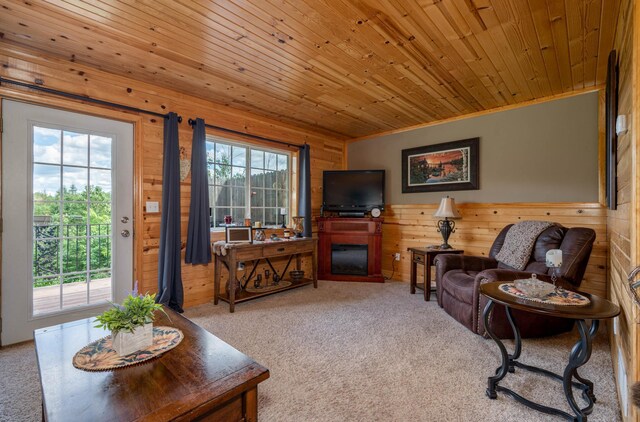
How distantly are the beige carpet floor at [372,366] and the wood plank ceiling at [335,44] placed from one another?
7.85 ft

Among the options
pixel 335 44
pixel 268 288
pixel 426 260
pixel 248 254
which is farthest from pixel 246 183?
pixel 426 260

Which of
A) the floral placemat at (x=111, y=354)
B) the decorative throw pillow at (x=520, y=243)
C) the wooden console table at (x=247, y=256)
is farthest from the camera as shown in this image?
the wooden console table at (x=247, y=256)

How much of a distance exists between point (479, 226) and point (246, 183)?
3158mm

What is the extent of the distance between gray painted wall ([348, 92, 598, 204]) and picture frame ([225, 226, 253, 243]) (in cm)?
257

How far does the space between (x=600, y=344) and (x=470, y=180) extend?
2212 mm

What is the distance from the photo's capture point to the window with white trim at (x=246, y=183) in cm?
384

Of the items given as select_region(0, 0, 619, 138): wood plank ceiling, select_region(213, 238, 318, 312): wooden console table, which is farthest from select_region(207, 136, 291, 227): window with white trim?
select_region(0, 0, 619, 138): wood plank ceiling

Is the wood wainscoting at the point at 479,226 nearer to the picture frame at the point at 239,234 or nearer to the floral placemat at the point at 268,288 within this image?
the floral placemat at the point at 268,288

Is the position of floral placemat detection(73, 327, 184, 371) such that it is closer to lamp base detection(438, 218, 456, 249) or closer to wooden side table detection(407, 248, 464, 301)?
wooden side table detection(407, 248, 464, 301)

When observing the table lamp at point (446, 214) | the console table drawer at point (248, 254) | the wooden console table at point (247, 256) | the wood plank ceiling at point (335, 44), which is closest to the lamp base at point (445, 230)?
the table lamp at point (446, 214)

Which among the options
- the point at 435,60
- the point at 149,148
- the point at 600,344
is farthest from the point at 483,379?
the point at 149,148

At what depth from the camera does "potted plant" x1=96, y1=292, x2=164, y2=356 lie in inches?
49.8

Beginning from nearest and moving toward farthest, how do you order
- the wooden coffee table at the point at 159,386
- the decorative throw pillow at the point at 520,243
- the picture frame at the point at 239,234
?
1. the wooden coffee table at the point at 159,386
2. the decorative throw pillow at the point at 520,243
3. the picture frame at the point at 239,234

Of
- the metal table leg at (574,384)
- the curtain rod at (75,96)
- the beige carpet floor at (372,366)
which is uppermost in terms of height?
the curtain rod at (75,96)
